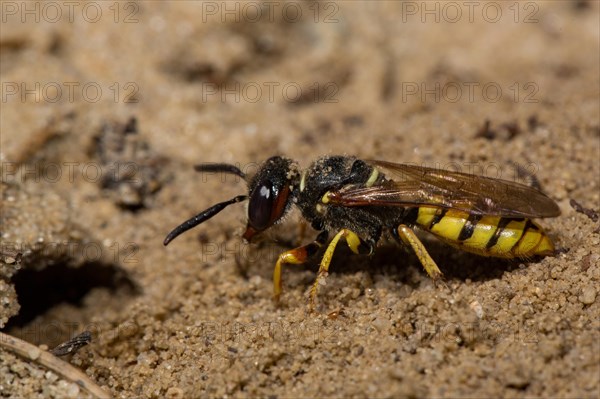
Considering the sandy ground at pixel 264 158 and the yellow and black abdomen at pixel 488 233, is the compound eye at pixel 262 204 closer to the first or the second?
the sandy ground at pixel 264 158

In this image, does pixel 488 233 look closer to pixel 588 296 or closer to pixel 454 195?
pixel 454 195

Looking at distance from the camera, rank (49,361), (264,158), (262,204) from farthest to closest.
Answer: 1. (264,158)
2. (262,204)
3. (49,361)

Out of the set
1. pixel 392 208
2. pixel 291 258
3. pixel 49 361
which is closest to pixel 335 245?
pixel 291 258

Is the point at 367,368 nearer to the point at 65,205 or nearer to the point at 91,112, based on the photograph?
the point at 65,205

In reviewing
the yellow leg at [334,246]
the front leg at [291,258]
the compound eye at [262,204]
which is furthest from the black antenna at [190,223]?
the yellow leg at [334,246]

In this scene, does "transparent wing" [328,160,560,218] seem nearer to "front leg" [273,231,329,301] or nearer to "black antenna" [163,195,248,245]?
"front leg" [273,231,329,301]

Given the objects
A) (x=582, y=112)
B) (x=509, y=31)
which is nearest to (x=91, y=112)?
(x=582, y=112)

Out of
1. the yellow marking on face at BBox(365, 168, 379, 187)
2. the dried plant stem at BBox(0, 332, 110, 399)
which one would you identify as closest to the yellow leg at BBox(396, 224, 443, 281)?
the yellow marking on face at BBox(365, 168, 379, 187)
